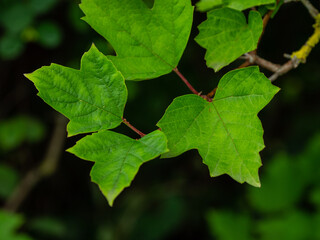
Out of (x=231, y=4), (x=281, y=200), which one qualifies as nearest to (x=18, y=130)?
(x=281, y=200)

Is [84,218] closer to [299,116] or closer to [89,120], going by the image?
[299,116]

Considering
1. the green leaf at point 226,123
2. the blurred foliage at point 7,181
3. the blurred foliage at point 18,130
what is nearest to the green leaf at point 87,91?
the green leaf at point 226,123

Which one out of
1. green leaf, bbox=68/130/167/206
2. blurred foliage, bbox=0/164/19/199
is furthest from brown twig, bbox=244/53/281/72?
blurred foliage, bbox=0/164/19/199

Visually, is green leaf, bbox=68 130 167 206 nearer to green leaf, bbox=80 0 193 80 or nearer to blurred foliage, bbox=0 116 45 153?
green leaf, bbox=80 0 193 80

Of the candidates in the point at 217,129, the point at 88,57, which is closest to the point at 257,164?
the point at 217,129

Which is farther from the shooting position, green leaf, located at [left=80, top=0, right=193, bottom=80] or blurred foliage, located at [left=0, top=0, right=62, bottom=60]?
blurred foliage, located at [left=0, top=0, right=62, bottom=60]

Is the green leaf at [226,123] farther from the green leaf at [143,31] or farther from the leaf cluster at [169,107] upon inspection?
the green leaf at [143,31]
